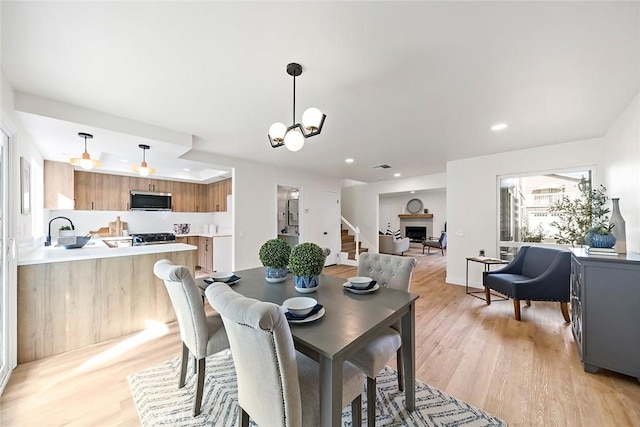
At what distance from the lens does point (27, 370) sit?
208 centimetres

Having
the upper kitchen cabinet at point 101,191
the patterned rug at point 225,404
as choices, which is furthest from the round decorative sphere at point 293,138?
the upper kitchen cabinet at point 101,191

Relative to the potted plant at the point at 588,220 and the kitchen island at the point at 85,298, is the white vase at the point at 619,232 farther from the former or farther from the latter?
the kitchen island at the point at 85,298

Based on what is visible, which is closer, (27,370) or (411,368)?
(411,368)

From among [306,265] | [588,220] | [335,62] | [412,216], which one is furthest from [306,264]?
[412,216]

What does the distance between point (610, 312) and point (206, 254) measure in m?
6.28

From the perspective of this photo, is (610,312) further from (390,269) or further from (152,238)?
(152,238)

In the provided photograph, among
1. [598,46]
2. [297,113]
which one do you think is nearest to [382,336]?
[297,113]

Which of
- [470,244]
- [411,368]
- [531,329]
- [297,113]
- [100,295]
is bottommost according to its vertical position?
[531,329]

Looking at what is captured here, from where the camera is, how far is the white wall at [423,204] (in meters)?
9.78

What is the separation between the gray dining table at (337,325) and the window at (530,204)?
12.1 feet

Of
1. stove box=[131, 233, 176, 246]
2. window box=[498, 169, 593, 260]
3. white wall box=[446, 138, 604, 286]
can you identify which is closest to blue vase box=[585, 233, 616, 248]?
window box=[498, 169, 593, 260]

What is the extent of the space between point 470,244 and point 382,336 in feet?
12.3

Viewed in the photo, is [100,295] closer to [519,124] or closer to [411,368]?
[411,368]

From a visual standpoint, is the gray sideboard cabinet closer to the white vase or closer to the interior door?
the white vase
